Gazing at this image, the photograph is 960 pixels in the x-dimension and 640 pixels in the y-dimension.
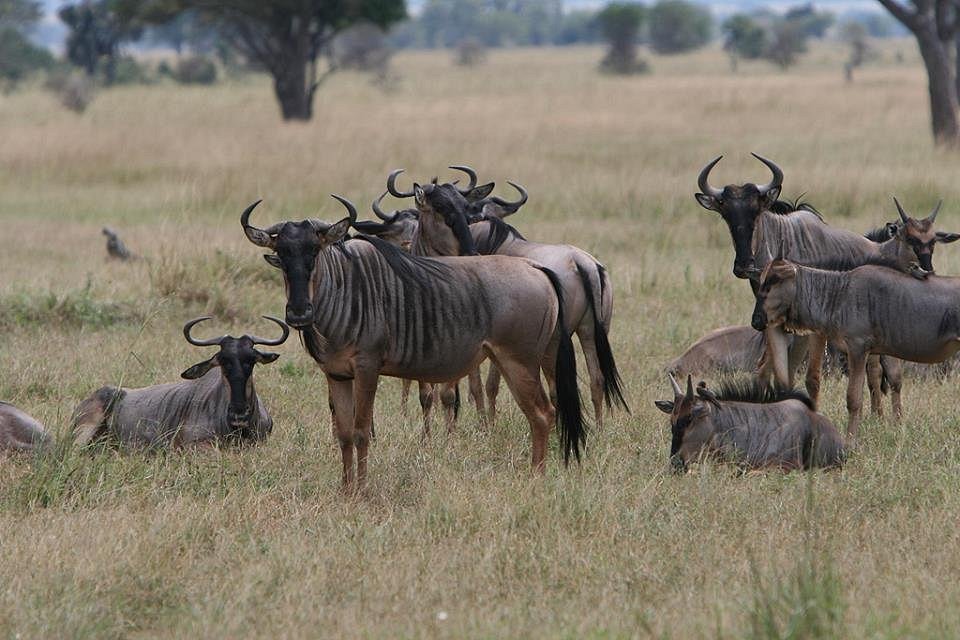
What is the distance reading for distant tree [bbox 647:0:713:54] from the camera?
78.3 meters

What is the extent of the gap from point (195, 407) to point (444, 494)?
71.8 inches

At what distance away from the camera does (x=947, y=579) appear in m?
4.72

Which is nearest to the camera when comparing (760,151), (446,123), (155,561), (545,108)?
(155,561)

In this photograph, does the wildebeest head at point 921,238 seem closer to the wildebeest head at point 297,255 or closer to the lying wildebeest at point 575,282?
the lying wildebeest at point 575,282

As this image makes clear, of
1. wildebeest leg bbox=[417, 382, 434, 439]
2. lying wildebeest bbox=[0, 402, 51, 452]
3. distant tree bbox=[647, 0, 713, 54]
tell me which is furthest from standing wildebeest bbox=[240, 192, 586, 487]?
distant tree bbox=[647, 0, 713, 54]

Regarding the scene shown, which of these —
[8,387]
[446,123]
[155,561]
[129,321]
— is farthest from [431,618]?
[446,123]

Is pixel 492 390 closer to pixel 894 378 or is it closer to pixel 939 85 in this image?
pixel 894 378

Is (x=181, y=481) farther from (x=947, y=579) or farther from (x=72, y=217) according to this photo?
(x=72, y=217)

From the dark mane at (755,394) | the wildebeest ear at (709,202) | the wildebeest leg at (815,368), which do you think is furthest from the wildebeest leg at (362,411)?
the wildebeest ear at (709,202)

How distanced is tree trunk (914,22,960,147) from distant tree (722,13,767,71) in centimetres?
4332

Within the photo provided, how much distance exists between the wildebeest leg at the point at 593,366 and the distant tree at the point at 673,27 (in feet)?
237

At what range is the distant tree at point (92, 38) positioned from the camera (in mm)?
52688

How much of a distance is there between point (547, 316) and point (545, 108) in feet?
84.8

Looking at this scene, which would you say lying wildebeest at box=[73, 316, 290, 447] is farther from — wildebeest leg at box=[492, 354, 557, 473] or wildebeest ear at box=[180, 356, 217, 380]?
wildebeest leg at box=[492, 354, 557, 473]
